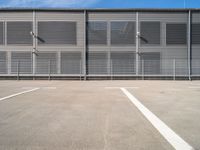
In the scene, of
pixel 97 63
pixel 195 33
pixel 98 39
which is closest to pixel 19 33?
pixel 98 39

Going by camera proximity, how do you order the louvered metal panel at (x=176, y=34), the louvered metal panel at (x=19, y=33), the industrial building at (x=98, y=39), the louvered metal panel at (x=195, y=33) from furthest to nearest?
the louvered metal panel at (x=195, y=33) < the louvered metal panel at (x=19, y=33) < the louvered metal panel at (x=176, y=34) < the industrial building at (x=98, y=39)

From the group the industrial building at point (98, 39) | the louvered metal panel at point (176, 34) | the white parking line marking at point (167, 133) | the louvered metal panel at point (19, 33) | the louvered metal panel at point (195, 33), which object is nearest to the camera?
the white parking line marking at point (167, 133)

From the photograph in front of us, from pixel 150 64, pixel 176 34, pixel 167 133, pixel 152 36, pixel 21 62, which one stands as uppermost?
pixel 176 34

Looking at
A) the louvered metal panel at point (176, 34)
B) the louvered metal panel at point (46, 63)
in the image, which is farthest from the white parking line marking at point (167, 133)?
the louvered metal panel at point (176, 34)

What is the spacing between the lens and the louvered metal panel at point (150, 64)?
22.7 metres

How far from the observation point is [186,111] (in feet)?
22.5

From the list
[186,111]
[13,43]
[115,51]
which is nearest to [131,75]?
[115,51]

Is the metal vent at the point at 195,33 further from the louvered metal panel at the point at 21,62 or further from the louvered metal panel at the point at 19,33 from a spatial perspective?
the louvered metal panel at the point at 21,62

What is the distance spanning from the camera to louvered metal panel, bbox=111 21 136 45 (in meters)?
23.0

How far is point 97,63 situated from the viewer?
22.8 metres

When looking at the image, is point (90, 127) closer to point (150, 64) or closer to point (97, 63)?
point (97, 63)

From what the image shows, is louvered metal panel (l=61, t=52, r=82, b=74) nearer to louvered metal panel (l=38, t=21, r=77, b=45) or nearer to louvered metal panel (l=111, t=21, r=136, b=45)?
louvered metal panel (l=38, t=21, r=77, b=45)

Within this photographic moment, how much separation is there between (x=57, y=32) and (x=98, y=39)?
12.3 feet

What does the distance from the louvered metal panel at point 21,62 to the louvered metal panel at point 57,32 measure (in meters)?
1.79
